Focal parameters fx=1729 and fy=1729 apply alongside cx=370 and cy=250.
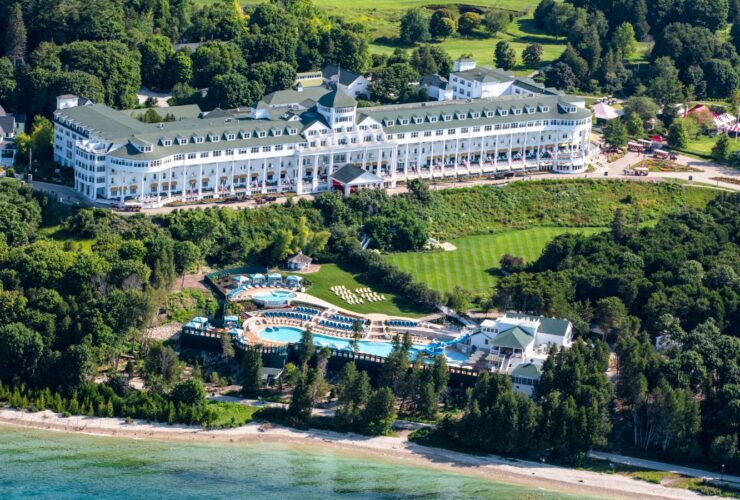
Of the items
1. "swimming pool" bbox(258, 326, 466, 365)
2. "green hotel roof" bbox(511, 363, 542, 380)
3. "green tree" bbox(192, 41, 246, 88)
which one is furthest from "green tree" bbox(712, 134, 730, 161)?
"green hotel roof" bbox(511, 363, 542, 380)

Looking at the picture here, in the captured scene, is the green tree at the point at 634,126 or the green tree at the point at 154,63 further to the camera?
the green tree at the point at 634,126

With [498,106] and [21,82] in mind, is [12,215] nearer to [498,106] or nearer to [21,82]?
[21,82]

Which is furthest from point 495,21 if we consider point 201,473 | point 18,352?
Answer: point 201,473

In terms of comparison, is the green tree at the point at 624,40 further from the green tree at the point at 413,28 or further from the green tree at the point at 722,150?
the green tree at the point at 722,150

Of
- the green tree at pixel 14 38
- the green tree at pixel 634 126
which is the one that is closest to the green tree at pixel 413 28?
the green tree at pixel 634 126

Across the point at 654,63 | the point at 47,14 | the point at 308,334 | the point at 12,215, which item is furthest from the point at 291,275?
the point at 654,63

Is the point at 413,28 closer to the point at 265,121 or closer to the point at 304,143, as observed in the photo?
the point at 265,121
